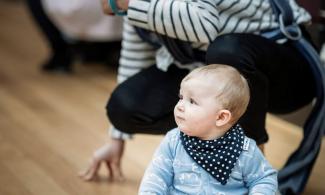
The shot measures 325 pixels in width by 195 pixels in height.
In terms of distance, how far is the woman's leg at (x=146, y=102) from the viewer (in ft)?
4.07

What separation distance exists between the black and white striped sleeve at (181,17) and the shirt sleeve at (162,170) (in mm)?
220

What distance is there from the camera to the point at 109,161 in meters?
1.37

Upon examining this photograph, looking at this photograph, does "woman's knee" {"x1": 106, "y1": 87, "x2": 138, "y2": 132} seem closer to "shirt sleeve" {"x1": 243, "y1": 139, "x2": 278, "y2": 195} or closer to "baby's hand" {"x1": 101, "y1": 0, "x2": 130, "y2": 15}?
"baby's hand" {"x1": 101, "y1": 0, "x2": 130, "y2": 15}

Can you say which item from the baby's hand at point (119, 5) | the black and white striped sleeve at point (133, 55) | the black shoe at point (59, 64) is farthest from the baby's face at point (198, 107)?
the black shoe at point (59, 64)

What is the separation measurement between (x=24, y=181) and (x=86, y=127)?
0.41 metres

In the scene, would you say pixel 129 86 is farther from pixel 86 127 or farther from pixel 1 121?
pixel 1 121

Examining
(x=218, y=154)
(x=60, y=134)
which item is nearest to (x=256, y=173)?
(x=218, y=154)

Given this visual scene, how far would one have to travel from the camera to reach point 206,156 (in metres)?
0.95

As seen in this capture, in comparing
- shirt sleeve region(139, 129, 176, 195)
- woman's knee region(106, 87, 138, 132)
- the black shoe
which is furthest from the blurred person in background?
shirt sleeve region(139, 129, 176, 195)

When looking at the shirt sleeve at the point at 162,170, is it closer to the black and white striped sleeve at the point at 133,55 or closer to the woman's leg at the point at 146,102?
the woman's leg at the point at 146,102

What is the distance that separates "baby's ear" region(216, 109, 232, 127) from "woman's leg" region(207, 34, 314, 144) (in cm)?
16

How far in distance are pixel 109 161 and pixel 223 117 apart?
0.51 m

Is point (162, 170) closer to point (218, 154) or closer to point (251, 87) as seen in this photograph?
point (218, 154)

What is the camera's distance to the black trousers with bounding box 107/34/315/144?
110 centimetres
